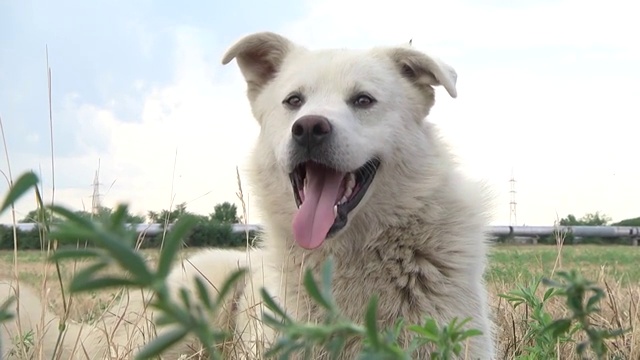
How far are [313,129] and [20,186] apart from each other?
9.15 feet

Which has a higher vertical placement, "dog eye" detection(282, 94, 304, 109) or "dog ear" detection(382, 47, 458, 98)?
"dog ear" detection(382, 47, 458, 98)

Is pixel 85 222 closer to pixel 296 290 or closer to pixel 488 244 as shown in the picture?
pixel 296 290

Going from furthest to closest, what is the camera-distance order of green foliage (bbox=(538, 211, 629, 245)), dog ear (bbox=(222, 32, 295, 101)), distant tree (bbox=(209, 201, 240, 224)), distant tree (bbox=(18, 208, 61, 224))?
green foliage (bbox=(538, 211, 629, 245)) → distant tree (bbox=(209, 201, 240, 224)) → dog ear (bbox=(222, 32, 295, 101)) → distant tree (bbox=(18, 208, 61, 224))

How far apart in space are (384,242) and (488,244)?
56 centimetres

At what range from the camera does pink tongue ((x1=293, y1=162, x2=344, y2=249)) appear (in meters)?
3.29

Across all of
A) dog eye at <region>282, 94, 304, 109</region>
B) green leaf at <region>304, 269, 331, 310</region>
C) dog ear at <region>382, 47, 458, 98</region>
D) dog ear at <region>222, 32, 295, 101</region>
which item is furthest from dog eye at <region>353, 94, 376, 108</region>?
green leaf at <region>304, 269, 331, 310</region>

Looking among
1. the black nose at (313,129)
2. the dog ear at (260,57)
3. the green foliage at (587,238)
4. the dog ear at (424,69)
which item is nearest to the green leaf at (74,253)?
the black nose at (313,129)

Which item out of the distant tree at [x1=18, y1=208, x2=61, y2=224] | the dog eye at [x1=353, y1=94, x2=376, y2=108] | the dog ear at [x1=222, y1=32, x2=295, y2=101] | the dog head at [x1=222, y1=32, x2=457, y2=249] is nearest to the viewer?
the distant tree at [x1=18, y1=208, x2=61, y2=224]

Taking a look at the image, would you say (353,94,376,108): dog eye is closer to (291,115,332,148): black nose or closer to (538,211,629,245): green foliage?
(291,115,332,148): black nose

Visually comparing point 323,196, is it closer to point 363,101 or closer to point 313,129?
point 313,129

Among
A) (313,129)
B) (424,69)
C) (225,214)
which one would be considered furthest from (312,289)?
(225,214)

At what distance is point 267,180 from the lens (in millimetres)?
3699

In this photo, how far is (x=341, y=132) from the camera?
3.23 meters

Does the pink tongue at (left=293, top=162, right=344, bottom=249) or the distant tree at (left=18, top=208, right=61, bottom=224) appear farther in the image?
the pink tongue at (left=293, top=162, right=344, bottom=249)
